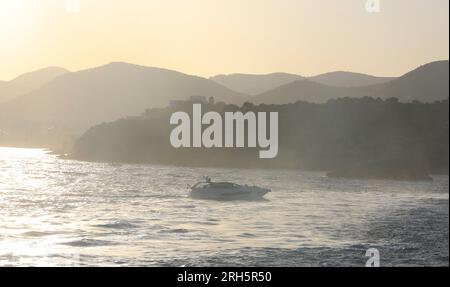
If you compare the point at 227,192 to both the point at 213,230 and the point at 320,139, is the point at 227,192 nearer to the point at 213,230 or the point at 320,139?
the point at 213,230

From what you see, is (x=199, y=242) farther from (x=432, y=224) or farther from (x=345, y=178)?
(x=345, y=178)

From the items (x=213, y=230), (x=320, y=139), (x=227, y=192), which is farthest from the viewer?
(x=320, y=139)

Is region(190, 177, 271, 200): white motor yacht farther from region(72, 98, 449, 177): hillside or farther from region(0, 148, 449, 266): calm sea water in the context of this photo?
region(72, 98, 449, 177): hillside

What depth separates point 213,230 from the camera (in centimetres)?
3897

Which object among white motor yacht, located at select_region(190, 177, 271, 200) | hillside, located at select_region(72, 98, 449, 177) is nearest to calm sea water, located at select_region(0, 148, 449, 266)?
white motor yacht, located at select_region(190, 177, 271, 200)

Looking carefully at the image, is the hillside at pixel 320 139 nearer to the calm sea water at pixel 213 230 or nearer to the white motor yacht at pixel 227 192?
the calm sea water at pixel 213 230

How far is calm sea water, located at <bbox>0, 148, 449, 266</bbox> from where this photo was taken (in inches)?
1067

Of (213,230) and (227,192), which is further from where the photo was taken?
(227,192)

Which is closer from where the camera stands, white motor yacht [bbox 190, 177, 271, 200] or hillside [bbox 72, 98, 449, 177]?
white motor yacht [bbox 190, 177, 271, 200]

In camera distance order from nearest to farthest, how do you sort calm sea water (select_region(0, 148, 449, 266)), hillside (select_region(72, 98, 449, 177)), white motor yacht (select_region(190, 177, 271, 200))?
calm sea water (select_region(0, 148, 449, 266))
white motor yacht (select_region(190, 177, 271, 200))
hillside (select_region(72, 98, 449, 177))

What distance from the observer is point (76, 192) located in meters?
77.2

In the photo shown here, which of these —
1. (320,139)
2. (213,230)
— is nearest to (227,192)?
(213,230)
